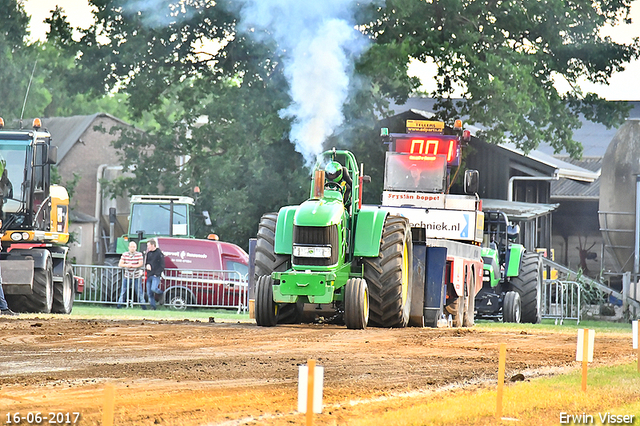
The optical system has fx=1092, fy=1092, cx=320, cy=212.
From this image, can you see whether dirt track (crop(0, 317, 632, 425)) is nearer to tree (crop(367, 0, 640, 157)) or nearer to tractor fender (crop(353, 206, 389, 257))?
tractor fender (crop(353, 206, 389, 257))

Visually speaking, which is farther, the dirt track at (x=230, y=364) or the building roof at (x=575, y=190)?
the building roof at (x=575, y=190)

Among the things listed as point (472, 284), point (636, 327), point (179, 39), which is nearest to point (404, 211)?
point (472, 284)

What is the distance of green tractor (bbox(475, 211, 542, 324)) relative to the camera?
968 inches

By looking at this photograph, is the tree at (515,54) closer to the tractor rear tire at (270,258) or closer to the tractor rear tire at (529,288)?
the tractor rear tire at (529,288)

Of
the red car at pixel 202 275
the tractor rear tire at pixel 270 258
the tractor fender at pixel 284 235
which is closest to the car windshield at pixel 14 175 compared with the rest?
the tractor rear tire at pixel 270 258

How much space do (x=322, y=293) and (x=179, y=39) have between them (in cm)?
1939

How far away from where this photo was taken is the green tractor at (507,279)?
24594mm

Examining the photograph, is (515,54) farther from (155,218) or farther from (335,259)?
(335,259)

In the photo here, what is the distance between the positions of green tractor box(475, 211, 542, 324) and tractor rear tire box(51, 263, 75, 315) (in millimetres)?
8957

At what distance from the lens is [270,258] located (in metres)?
16.4

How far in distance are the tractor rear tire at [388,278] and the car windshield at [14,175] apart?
312 inches

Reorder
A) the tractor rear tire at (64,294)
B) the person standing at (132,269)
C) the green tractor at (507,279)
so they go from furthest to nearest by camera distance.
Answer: the person standing at (132,269)
the green tractor at (507,279)
the tractor rear tire at (64,294)

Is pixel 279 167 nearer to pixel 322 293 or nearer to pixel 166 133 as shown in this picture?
pixel 166 133

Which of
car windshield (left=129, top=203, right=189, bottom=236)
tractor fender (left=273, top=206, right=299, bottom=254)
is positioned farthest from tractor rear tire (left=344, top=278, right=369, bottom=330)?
car windshield (left=129, top=203, right=189, bottom=236)
